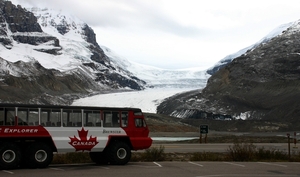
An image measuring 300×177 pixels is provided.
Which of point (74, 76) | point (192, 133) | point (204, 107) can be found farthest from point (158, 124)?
point (74, 76)

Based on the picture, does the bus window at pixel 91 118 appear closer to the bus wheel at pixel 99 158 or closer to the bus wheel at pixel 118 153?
the bus wheel at pixel 118 153

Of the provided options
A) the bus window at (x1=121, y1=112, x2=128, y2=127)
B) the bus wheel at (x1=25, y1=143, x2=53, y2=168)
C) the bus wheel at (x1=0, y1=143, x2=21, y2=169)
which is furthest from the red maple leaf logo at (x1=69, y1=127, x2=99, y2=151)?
the bus wheel at (x1=0, y1=143, x2=21, y2=169)

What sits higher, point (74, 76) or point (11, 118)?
point (74, 76)

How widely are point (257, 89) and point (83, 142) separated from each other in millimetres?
98766

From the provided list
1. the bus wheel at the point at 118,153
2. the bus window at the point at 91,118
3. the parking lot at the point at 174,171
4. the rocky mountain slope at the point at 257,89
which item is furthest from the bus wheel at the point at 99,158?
the rocky mountain slope at the point at 257,89

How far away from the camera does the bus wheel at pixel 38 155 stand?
18609 millimetres

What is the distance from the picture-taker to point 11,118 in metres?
18.2

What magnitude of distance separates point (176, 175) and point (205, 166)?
12.6 feet

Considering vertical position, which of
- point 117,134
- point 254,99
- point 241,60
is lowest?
point 117,134

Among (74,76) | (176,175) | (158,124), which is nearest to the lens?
(176,175)

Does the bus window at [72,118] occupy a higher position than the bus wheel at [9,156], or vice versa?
the bus window at [72,118]

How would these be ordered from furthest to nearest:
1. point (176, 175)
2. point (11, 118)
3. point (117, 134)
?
point (117, 134), point (11, 118), point (176, 175)

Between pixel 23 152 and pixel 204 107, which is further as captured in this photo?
pixel 204 107

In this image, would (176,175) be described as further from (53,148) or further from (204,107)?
(204,107)
